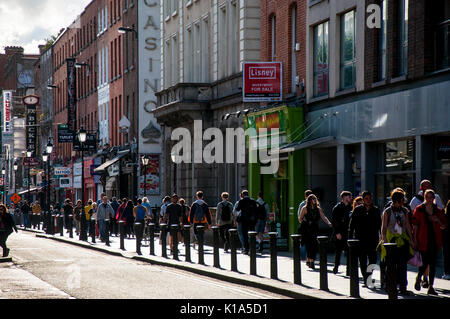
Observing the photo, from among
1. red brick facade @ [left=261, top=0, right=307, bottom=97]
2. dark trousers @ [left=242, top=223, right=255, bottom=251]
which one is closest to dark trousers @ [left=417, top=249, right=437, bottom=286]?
dark trousers @ [left=242, top=223, right=255, bottom=251]

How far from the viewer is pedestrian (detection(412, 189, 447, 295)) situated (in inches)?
696

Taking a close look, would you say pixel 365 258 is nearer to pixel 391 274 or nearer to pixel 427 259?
pixel 427 259

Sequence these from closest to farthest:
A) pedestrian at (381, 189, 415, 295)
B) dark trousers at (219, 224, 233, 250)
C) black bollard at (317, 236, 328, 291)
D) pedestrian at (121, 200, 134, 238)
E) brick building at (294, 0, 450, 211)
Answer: black bollard at (317, 236, 328, 291) < pedestrian at (381, 189, 415, 295) < brick building at (294, 0, 450, 211) < dark trousers at (219, 224, 233, 250) < pedestrian at (121, 200, 134, 238)

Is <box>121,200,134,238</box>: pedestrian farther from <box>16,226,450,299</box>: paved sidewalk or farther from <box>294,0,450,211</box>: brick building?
<box>294,0,450,211</box>: brick building

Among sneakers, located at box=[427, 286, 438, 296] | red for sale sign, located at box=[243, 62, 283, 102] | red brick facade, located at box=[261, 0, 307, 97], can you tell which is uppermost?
red brick facade, located at box=[261, 0, 307, 97]

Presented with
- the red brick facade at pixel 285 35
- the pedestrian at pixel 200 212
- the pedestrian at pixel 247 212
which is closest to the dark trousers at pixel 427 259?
the pedestrian at pixel 247 212

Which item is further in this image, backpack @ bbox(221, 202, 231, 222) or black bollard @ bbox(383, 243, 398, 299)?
backpack @ bbox(221, 202, 231, 222)

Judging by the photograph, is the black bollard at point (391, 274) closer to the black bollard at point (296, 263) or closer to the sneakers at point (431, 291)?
the sneakers at point (431, 291)

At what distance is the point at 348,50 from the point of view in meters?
28.9

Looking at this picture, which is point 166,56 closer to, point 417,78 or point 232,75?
point 232,75

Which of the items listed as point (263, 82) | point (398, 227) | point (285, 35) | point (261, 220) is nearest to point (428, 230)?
point (398, 227)

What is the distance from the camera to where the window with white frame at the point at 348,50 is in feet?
93.2

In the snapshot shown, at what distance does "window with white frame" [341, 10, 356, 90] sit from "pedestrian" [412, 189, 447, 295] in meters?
10.7

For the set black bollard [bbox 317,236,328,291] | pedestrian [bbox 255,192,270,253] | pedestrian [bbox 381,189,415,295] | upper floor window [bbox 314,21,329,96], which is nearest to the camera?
black bollard [bbox 317,236,328,291]
